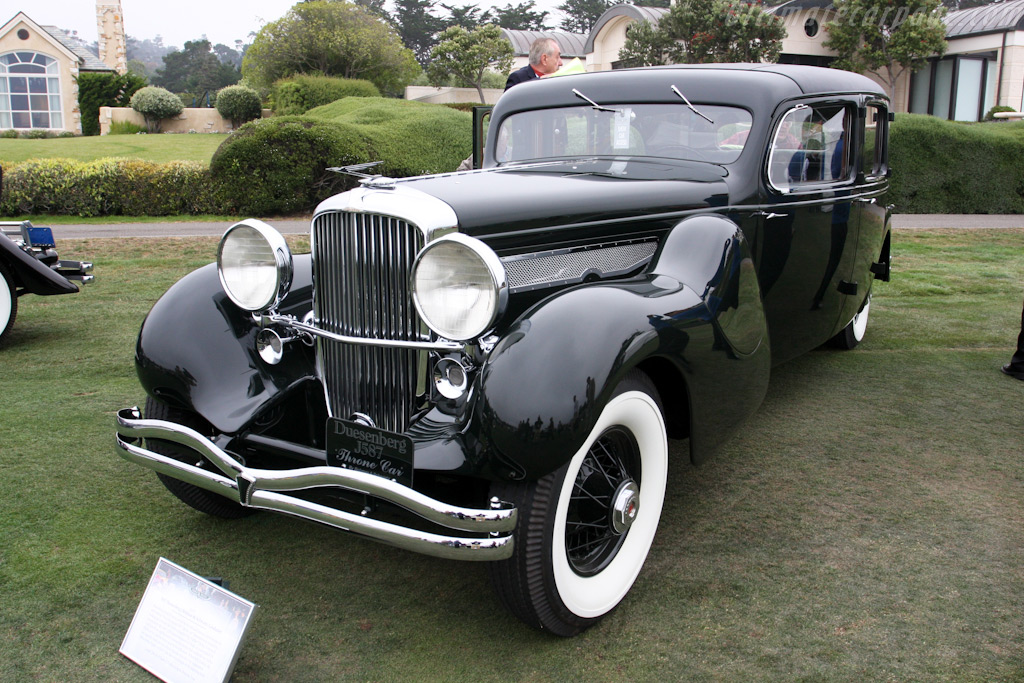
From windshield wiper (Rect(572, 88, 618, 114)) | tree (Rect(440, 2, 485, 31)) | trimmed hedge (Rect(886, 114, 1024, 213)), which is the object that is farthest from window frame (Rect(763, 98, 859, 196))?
tree (Rect(440, 2, 485, 31))

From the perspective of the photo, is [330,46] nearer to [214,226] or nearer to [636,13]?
[636,13]

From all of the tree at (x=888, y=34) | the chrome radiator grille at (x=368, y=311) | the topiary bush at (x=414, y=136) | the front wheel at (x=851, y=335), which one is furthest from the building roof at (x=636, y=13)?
the chrome radiator grille at (x=368, y=311)

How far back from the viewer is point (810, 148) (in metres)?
3.80

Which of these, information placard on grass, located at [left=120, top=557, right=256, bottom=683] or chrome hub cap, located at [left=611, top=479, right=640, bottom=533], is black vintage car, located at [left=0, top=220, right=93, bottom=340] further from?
chrome hub cap, located at [left=611, top=479, right=640, bottom=533]

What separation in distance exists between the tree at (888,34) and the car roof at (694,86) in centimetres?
2288

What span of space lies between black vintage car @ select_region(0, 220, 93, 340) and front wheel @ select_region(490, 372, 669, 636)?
4.20m

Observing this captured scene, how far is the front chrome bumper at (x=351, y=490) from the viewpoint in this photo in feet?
6.40

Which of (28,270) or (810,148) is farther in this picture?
(28,270)

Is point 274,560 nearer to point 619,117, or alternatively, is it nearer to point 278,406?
point 278,406

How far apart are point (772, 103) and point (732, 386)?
4.94ft

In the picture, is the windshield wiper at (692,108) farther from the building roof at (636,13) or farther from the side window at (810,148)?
the building roof at (636,13)

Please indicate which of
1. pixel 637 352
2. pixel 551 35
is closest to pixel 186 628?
pixel 637 352

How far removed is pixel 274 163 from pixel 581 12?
1891 inches

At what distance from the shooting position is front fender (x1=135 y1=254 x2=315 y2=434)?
2.57 m
